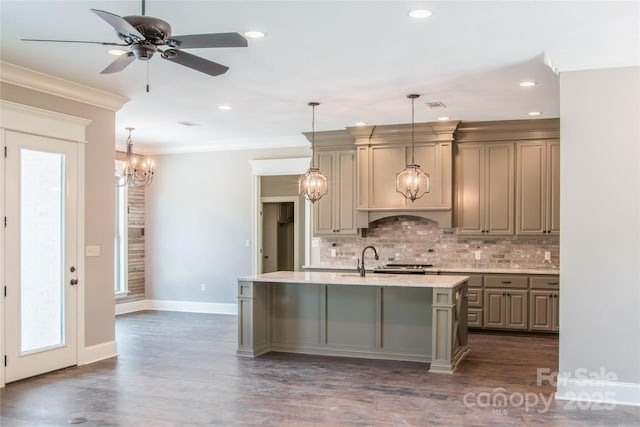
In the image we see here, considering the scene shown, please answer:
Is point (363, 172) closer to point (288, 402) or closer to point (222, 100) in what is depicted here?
point (222, 100)

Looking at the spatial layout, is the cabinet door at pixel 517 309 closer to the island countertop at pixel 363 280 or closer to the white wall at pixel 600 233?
the island countertop at pixel 363 280

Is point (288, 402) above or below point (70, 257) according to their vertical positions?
below

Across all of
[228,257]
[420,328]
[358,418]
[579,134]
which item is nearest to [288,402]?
[358,418]

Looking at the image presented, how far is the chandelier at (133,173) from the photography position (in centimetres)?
827

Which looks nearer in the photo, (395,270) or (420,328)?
(420,328)

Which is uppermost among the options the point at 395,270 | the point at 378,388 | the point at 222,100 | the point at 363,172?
the point at 222,100

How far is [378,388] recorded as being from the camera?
4.96m

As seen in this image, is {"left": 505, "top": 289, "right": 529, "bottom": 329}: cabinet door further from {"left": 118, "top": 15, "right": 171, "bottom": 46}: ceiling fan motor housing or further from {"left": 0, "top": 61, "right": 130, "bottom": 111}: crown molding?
{"left": 118, "top": 15, "right": 171, "bottom": 46}: ceiling fan motor housing

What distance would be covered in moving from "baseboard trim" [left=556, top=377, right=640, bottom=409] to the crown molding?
5095 millimetres

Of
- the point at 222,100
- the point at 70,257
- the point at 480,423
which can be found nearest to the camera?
the point at 480,423

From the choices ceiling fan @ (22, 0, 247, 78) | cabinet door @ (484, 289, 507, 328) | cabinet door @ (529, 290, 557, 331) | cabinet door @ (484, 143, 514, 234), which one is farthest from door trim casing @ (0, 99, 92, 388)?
cabinet door @ (529, 290, 557, 331)

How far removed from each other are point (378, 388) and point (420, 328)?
1.16 meters

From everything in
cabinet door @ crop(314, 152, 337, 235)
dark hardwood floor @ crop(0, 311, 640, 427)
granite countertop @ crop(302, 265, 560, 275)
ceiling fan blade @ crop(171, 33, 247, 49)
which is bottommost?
dark hardwood floor @ crop(0, 311, 640, 427)

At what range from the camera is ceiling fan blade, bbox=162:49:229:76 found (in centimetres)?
351
